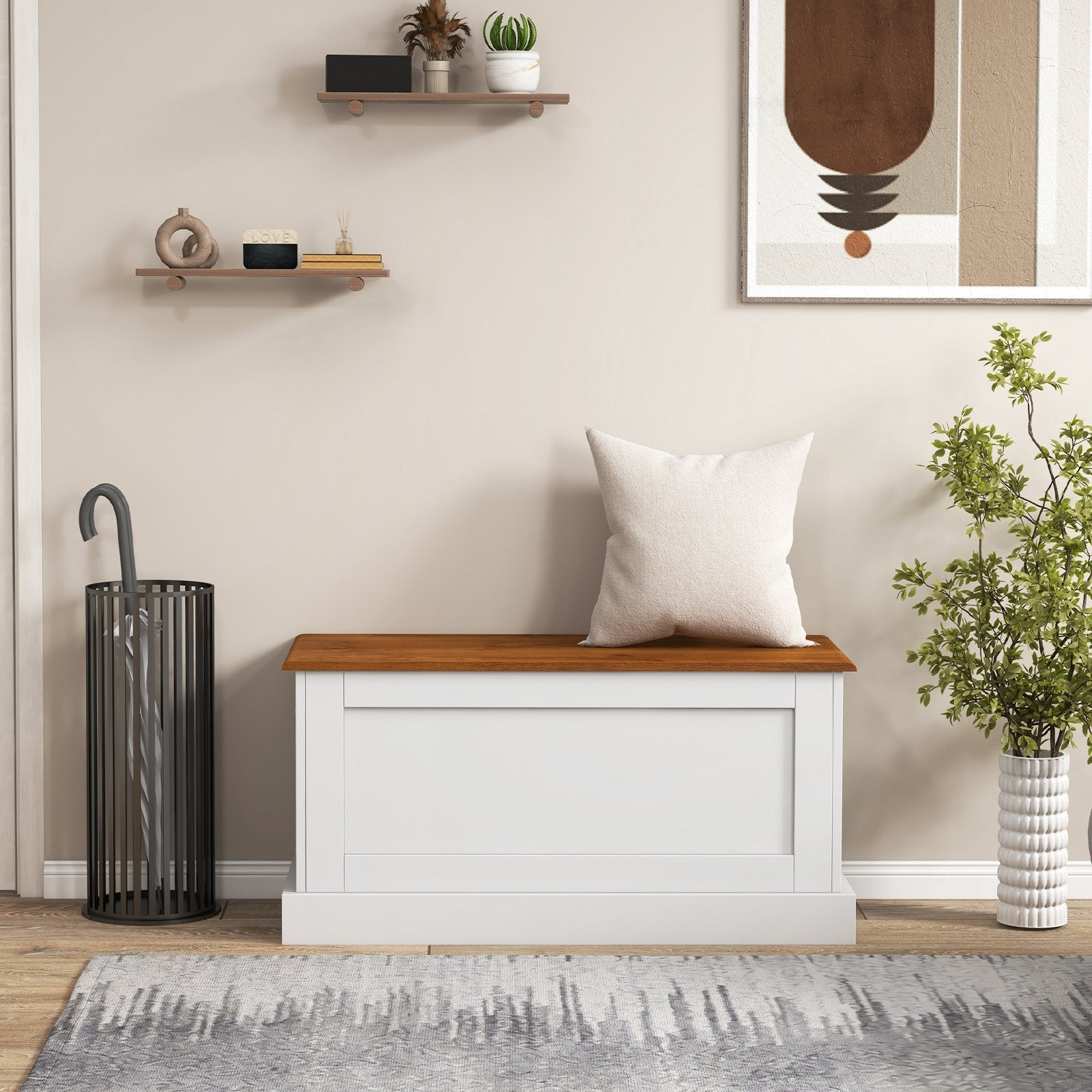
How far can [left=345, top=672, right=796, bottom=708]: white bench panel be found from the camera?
2.56 m

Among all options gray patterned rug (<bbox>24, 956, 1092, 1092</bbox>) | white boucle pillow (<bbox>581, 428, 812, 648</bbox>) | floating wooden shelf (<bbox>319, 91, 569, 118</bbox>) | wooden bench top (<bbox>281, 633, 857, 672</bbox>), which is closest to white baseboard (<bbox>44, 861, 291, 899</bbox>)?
gray patterned rug (<bbox>24, 956, 1092, 1092</bbox>)

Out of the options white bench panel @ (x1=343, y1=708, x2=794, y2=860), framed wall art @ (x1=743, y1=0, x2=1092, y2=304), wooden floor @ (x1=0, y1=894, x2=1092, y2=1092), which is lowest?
wooden floor @ (x1=0, y1=894, x2=1092, y2=1092)

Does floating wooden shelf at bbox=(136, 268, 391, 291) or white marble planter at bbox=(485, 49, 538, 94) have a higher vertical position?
white marble planter at bbox=(485, 49, 538, 94)

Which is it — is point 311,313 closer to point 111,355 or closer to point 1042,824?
point 111,355

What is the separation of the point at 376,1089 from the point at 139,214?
193 cm

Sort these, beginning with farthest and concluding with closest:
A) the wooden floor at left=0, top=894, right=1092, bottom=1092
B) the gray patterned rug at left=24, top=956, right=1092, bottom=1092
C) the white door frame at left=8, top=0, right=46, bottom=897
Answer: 1. the white door frame at left=8, top=0, right=46, bottom=897
2. the wooden floor at left=0, top=894, right=1092, bottom=1092
3. the gray patterned rug at left=24, top=956, right=1092, bottom=1092

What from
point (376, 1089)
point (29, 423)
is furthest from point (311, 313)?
point (376, 1089)

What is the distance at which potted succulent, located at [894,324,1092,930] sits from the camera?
2596 mm

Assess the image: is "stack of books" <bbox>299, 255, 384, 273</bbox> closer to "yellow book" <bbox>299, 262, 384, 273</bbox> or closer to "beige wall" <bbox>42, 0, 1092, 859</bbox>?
"yellow book" <bbox>299, 262, 384, 273</bbox>

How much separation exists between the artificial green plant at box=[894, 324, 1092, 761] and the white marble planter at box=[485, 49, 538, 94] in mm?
1153

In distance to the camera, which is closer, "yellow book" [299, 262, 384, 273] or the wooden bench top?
the wooden bench top

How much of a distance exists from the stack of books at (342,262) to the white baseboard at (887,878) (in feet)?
4.51

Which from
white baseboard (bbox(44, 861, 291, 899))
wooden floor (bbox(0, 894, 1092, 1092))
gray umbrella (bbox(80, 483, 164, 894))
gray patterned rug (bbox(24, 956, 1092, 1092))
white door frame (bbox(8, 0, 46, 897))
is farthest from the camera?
white baseboard (bbox(44, 861, 291, 899))

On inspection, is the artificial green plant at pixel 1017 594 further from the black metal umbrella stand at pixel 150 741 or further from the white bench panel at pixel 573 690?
the black metal umbrella stand at pixel 150 741
